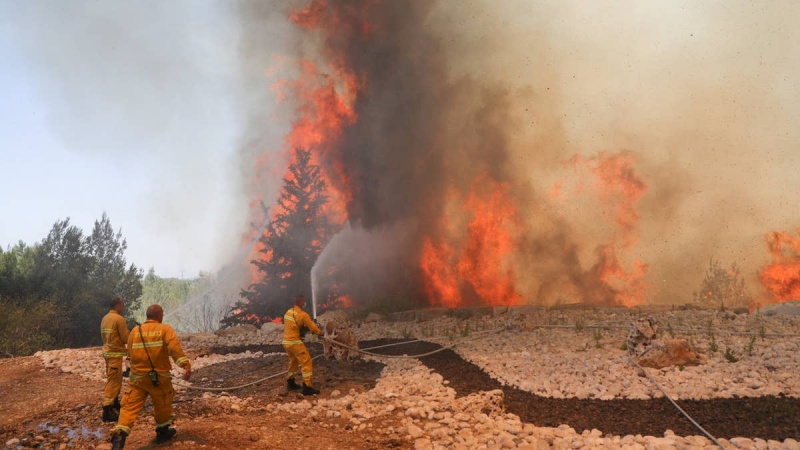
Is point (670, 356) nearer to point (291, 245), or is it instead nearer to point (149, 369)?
point (149, 369)

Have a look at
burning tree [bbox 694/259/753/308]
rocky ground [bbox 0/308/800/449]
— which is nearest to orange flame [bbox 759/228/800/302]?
burning tree [bbox 694/259/753/308]

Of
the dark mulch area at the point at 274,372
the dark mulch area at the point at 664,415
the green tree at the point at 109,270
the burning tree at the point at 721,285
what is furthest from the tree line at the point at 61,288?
the burning tree at the point at 721,285

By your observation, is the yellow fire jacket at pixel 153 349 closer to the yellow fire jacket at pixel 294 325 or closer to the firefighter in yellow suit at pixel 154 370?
the firefighter in yellow suit at pixel 154 370

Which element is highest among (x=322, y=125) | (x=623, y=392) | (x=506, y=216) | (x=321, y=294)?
(x=322, y=125)

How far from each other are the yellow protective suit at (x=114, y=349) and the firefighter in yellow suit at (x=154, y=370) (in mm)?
2353

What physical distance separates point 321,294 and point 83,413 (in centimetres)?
1969

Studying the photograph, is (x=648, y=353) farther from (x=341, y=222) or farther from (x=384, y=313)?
(x=341, y=222)

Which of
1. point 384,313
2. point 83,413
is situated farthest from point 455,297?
point 83,413

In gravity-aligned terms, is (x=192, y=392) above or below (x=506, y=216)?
below

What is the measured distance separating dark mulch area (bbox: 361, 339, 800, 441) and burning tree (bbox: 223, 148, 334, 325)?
2094 centimetres

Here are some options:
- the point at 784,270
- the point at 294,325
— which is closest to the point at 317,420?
the point at 294,325

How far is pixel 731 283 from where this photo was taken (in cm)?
2606

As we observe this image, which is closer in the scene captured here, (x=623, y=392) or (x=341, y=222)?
(x=623, y=392)

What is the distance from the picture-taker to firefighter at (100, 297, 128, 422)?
311 inches
